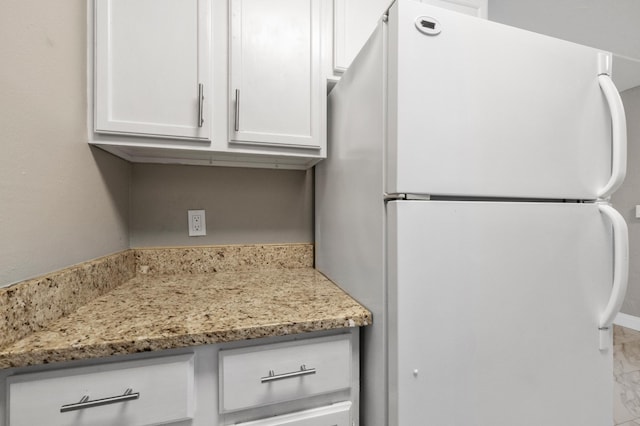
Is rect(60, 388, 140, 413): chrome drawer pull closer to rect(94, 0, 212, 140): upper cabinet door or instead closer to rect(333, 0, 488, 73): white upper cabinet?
rect(94, 0, 212, 140): upper cabinet door

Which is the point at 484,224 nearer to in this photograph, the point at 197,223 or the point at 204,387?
the point at 204,387

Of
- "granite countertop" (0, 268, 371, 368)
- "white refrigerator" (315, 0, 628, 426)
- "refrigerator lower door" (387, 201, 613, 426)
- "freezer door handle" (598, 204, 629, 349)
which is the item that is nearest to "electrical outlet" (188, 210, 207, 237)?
"granite countertop" (0, 268, 371, 368)

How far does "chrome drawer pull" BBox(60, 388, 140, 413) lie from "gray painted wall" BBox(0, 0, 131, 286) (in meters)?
0.31

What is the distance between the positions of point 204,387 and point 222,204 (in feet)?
2.87

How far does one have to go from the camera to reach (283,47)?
1087 millimetres

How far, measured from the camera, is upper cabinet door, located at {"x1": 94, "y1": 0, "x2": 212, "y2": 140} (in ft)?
3.00

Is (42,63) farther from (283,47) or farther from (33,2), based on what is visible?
(283,47)

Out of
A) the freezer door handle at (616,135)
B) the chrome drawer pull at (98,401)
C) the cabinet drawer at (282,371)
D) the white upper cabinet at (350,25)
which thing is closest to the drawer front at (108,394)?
the chrome drawer pull at (98,401)

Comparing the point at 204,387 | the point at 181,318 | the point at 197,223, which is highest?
the point at 197,223

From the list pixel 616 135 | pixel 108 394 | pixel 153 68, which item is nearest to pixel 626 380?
pixel 616 135

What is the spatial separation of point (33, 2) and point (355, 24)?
1044 mm

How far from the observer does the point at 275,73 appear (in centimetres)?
108

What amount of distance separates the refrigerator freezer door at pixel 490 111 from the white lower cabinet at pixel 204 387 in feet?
1.79

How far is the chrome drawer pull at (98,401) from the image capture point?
61cm
